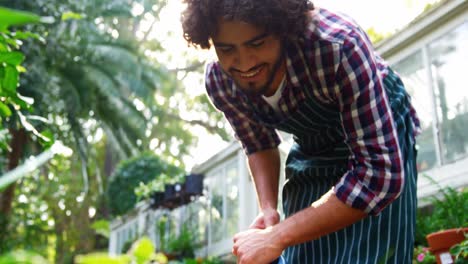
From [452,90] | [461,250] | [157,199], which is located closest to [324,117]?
[461,250]

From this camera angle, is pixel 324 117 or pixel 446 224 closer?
pixel 324 117

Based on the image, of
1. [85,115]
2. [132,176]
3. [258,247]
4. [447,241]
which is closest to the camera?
[258,247]

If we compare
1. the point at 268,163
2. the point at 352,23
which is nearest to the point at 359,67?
the point at 352,23

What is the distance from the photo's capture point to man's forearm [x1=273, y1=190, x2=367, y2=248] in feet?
4.16

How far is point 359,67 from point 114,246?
1037 cm

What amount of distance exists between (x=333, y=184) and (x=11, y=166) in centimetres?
688

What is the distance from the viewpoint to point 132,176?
10.7 metres

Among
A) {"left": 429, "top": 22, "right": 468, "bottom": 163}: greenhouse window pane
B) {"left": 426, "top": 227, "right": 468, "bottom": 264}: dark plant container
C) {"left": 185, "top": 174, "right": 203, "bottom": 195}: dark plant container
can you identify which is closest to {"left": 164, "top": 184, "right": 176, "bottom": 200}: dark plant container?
{"left": 185, "top": 174, "right": 203, "bottom": 195}: dark plant container

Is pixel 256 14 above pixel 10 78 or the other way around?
above

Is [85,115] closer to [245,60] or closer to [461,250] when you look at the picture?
[461,250]

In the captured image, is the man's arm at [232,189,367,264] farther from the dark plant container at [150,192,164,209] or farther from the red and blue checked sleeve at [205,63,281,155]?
the dark plant container at [150,192,164,209]

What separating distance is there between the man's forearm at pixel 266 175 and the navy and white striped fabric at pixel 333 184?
0.16 ft

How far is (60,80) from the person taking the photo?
827cm

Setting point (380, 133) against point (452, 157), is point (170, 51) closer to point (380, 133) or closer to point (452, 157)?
point (452, 157)
